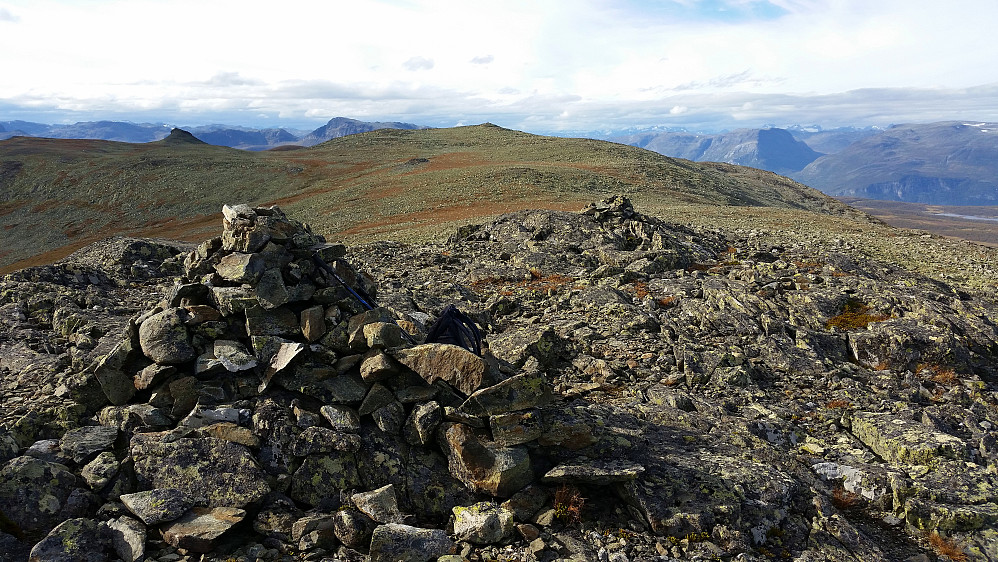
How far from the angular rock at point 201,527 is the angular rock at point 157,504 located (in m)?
0.16

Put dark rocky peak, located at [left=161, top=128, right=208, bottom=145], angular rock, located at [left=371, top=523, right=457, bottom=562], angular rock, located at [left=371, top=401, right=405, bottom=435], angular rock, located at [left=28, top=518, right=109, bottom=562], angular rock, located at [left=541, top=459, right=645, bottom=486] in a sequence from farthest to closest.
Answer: dark rocky peak, located at [left=161, top=128, right=208, bottom=145], angular rock, located at [left=371, top=401, right=405, bottom=435], angular rock, located at [left=541, top=459, right=645, bottom=486], angular rock, located at [left=371, top=523, right=457, bottom=562], angular rock, located at [left=28, top=518, right=109, bottom=562]

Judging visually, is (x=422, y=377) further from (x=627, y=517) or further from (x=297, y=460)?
(x=627, y=517)

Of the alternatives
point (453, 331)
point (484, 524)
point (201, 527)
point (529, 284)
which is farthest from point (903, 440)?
point (529, 284)

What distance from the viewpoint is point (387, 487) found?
372 inches

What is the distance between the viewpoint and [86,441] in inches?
379

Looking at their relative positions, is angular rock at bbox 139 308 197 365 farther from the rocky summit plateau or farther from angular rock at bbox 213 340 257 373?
angular rock at bbox 213 340 257 373

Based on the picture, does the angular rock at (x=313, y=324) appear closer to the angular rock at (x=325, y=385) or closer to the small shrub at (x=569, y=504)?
the angular rock at (x=325, y=385)

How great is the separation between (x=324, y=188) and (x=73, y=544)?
9280 cm

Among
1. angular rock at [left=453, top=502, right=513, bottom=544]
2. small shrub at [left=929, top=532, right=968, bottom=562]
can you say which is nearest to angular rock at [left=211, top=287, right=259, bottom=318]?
angular rock at [left=453, top=502, right=513, bottom=544]

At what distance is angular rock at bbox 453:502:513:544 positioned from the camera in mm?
8867

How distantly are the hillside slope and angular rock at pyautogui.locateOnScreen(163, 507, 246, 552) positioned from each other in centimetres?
3993

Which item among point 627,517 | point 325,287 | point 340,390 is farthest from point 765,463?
point 325,287

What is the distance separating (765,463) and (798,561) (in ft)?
9.13

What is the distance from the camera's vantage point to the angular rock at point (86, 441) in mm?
9391
